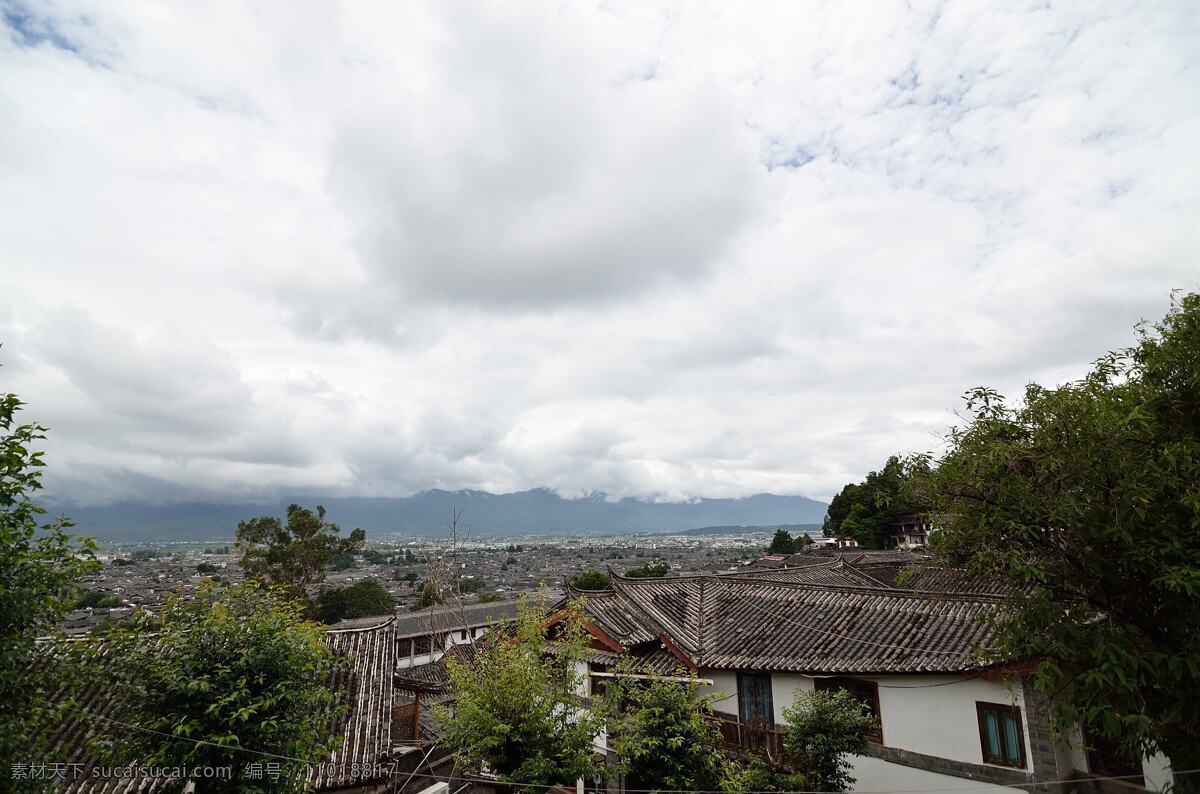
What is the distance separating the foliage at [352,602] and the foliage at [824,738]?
41.3 metres

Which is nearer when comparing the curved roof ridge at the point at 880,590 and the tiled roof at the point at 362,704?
the tiled roof at the point at 362,704

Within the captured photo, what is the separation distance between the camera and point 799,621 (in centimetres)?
1658

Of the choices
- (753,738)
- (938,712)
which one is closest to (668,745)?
(753,738)

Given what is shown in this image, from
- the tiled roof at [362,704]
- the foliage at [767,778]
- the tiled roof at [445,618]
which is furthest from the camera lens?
the tiled roof at [445,618]

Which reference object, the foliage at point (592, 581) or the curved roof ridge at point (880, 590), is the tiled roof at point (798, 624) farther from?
the foliage at point (592, 581)

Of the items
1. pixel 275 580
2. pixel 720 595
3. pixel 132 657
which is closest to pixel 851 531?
pixel 720 595

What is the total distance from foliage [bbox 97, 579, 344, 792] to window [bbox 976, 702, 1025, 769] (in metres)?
12.7

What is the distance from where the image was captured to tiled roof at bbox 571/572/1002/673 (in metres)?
13.5

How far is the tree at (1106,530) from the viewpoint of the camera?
711cm

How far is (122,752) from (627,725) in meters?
7.52

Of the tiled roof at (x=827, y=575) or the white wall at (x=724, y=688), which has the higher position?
the tiled roof at (x=827, y=575)

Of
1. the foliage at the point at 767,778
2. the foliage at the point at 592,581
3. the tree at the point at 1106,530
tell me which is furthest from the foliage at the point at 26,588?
→ the foliage at the point at 592,581

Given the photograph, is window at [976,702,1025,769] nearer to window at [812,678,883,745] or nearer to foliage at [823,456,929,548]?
window at [812,678,883,745]

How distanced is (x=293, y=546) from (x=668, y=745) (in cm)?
3426
